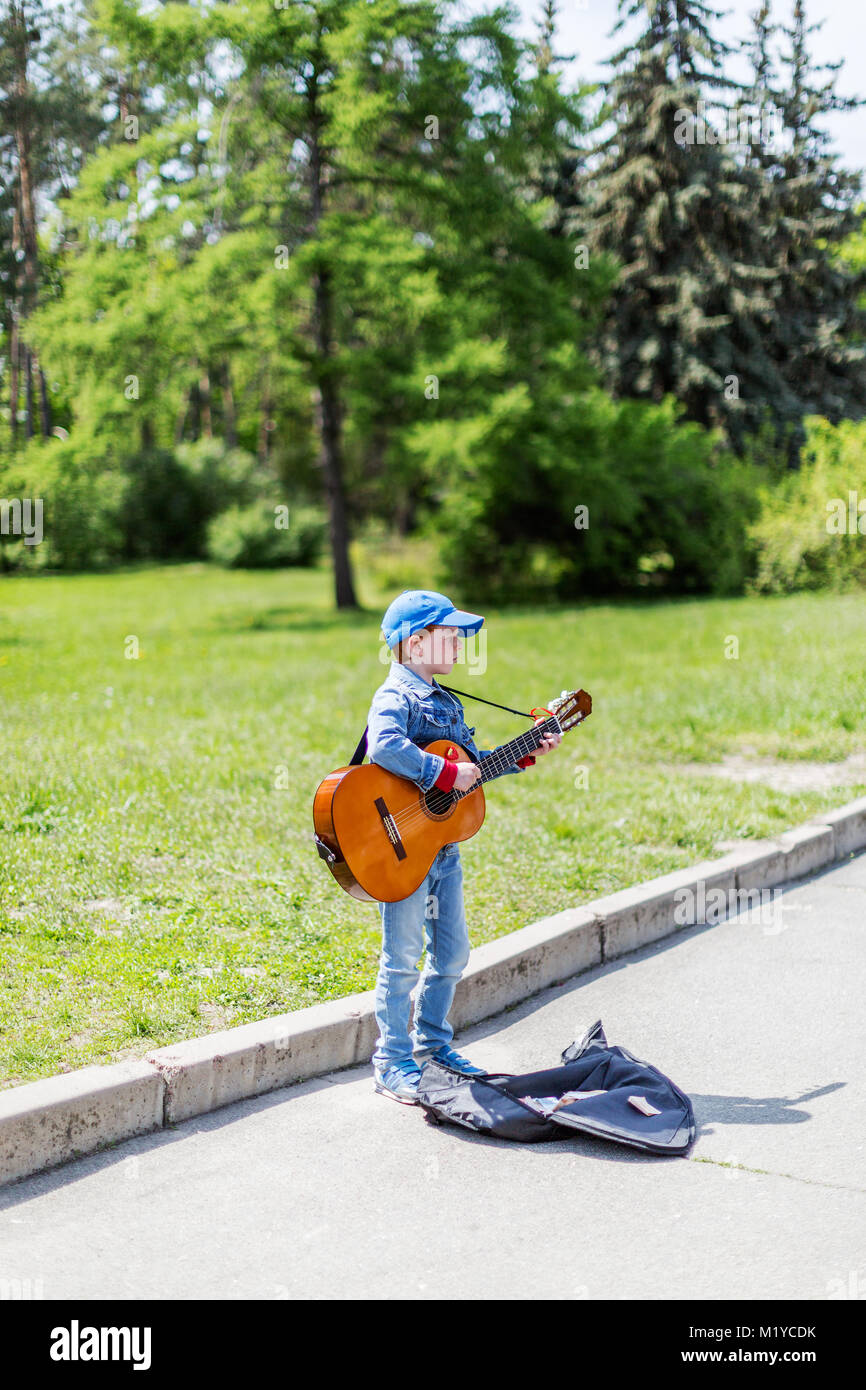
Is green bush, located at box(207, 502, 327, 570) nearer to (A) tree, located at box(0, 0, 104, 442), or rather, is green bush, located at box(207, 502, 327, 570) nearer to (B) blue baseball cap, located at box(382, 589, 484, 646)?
(A) tree, located at box(0, 0, 104, 442)

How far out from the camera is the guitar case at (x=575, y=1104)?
3934 mm

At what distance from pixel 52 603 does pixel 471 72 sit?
1242 centimetres

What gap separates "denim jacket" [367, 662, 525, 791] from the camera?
4164 millimetres

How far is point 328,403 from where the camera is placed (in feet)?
77.9

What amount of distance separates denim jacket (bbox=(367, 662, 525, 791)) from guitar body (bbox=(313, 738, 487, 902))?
0.06 m

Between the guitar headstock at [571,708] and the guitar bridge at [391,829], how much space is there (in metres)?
0.73

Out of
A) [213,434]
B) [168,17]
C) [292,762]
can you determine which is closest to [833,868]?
[292,762]

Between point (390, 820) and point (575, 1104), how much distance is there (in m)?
1.10

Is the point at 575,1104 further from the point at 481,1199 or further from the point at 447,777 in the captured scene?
the point at 447,777

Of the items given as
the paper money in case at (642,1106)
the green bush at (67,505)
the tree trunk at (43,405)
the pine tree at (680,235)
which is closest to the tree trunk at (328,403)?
the green bush at (67,505)

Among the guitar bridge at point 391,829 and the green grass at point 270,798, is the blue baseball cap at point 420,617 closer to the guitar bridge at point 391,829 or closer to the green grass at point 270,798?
the guitar bridge at point 391,829

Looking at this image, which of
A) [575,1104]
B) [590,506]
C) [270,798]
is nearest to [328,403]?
[590,506]
